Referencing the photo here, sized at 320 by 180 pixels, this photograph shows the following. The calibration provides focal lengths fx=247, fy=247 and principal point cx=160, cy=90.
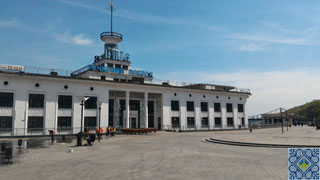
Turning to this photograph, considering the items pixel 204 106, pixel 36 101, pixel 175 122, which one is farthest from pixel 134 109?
pixel 36 101

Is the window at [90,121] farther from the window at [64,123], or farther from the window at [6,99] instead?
the window at [6,99]

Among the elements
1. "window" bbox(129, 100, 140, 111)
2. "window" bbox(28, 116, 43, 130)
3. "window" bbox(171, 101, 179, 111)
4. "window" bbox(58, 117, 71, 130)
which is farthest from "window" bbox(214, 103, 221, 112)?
"window" bbox(28, 116, 43, 130)

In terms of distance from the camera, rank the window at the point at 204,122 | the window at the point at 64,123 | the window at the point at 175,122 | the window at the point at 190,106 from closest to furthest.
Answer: the window at the point at 64,123 < the window at the point at 175,122 < the window at the point at 190,106 < the window at the point at 204,122

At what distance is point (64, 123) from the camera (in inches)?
1467

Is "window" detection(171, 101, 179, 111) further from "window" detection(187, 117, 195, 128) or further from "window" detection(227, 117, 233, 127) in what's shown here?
"window" detection(227, 117, 233, 127)

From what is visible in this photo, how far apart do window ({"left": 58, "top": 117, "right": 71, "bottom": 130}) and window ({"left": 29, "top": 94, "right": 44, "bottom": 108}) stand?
11.3 ft

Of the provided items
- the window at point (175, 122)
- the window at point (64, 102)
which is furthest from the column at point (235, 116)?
the window at point (64, 102)

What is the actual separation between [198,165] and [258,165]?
9.67 ft

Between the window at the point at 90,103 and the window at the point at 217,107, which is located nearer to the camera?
the window at the point at 90,103

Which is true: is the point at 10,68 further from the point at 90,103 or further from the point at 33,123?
the point at 90,103

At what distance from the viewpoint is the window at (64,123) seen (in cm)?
3684

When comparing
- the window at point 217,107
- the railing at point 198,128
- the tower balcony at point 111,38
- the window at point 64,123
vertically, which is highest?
the tower balcony at point 111,38

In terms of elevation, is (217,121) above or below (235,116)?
below

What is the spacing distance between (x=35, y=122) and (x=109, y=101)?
1354 cm
